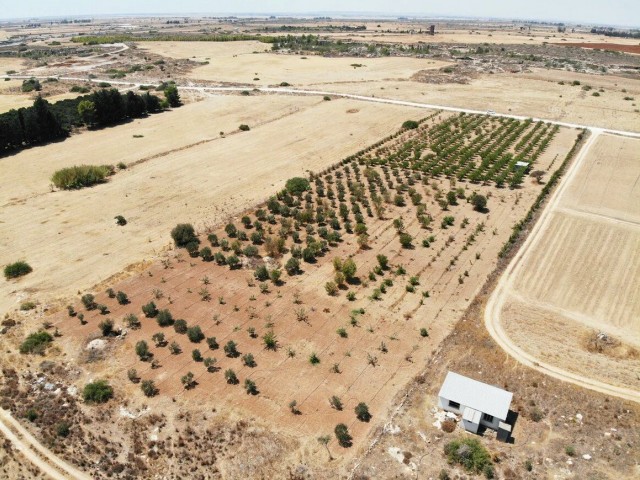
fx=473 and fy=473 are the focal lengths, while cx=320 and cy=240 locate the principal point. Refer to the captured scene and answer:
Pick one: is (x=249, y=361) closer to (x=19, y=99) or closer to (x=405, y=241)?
(x=405, y=241)

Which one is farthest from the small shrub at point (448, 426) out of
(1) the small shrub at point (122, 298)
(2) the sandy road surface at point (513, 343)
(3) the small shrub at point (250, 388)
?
(1) the small shrub at point (122, 298)

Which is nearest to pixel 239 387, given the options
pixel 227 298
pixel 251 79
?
pixel 227 298

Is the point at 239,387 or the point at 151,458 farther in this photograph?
the point at 239,387

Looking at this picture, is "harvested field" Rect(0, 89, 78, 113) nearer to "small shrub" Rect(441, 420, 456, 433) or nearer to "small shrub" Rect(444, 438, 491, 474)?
"small shrub" Rect(441, 420, 456, 433)

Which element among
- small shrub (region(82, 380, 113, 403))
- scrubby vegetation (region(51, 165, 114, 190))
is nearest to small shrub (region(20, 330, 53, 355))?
small shrub (region(82, 380, 113, 403))

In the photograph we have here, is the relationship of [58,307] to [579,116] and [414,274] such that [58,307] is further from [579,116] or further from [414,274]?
[579,116]

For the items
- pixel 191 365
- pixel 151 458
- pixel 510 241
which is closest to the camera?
pixel 151 458

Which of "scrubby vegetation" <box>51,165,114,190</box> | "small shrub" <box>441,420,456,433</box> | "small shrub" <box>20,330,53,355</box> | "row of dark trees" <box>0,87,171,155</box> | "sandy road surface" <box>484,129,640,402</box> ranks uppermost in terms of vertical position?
"row of dark trees" <box>0,87,171,155</box>

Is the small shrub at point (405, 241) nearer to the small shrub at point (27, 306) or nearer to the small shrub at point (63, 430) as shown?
the small shrub at point (63, 430)
